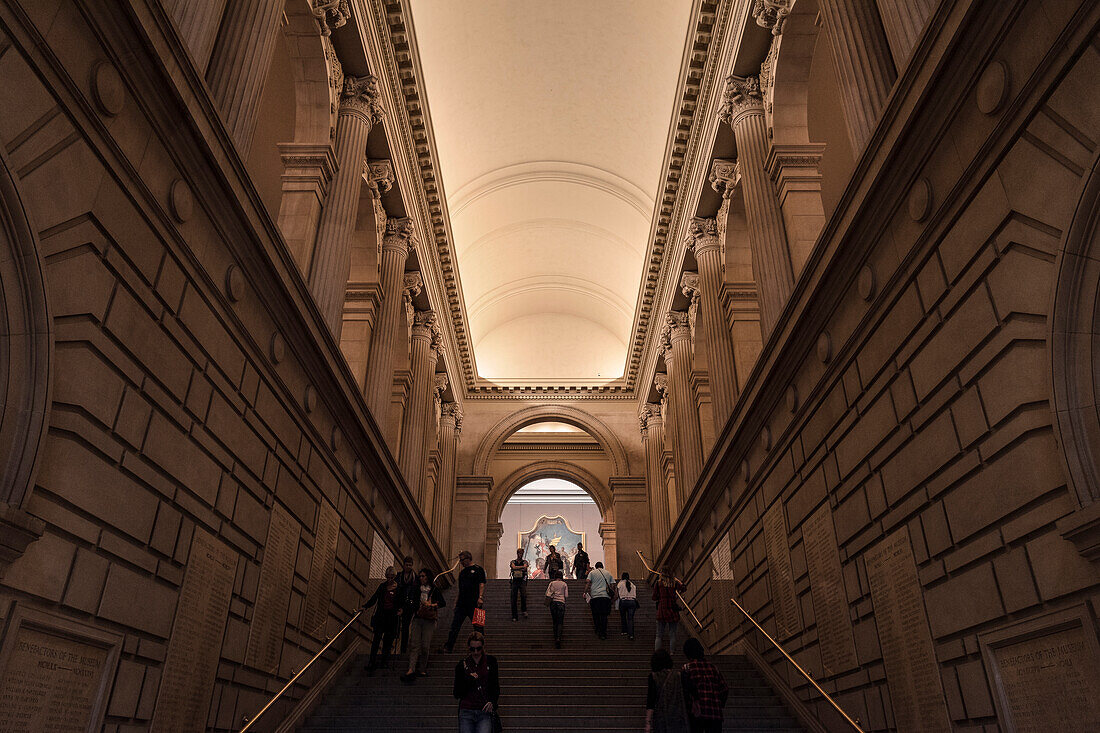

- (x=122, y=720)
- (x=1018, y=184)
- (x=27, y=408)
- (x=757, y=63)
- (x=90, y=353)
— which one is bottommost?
(x=122, y=720)

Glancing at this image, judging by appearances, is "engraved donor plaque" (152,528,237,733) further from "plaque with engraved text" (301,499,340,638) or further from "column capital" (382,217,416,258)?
"column capital" (382,217,416,258)

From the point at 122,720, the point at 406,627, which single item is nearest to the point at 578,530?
the point at 406,627

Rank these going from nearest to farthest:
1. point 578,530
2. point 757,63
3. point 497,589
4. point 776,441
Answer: point 776,441 → point 757,63 → point 497,589 → point 578,530

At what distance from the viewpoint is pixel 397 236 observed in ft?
52.4

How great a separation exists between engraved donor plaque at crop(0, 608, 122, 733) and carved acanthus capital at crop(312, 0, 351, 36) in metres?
9.08

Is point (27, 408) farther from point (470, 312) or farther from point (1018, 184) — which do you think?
point (470, 312)

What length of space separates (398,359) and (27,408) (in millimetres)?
13926

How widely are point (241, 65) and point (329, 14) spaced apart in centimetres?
439

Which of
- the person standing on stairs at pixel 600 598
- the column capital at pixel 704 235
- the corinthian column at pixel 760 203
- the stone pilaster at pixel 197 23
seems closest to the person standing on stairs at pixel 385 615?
the person standing on stairs at pixel 600 598

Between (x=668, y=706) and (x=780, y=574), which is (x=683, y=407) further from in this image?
(x=668, y=706)

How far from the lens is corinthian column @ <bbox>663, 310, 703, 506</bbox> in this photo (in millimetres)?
17719

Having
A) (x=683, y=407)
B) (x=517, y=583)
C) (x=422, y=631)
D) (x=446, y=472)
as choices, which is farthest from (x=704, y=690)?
(x=446, y=472)

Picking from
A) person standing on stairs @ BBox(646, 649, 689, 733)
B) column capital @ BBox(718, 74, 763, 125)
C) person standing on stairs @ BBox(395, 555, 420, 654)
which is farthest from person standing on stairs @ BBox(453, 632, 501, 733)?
column capital @ BBox(718, 74, 763, 125)

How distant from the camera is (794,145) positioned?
11.5 meters
